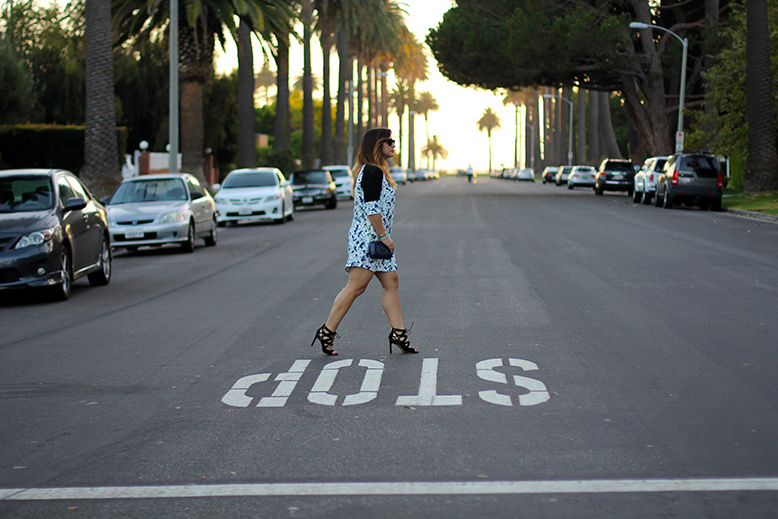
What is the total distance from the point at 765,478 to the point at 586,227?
18.6 meters

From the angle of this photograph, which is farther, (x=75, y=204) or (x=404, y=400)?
(x=75, y=204)

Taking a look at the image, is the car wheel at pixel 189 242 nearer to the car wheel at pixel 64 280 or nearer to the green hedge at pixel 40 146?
the car wheel at pixel 64 280

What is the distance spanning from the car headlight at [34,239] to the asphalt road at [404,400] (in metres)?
0.75

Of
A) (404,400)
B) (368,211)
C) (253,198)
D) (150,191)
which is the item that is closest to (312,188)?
(253,198)

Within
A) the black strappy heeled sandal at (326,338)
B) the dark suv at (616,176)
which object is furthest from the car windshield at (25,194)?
the dark suv at (616,176)

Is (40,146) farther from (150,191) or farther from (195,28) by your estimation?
(150,191)

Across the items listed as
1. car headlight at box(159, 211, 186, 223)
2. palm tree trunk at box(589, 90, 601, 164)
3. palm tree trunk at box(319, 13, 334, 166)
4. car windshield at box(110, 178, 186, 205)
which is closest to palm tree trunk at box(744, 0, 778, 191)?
car windshield at box(110, 178, 186, 205)

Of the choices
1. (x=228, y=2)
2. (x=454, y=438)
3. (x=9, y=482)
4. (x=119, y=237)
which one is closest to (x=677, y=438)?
(x=454, y=438)

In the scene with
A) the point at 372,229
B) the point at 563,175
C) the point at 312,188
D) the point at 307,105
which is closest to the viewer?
the point at 372,229

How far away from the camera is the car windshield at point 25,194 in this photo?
12055mm

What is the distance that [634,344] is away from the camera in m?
8.30

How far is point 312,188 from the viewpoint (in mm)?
35938

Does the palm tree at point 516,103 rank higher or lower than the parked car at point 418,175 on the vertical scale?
higher

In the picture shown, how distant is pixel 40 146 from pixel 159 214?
21710 millimetres
